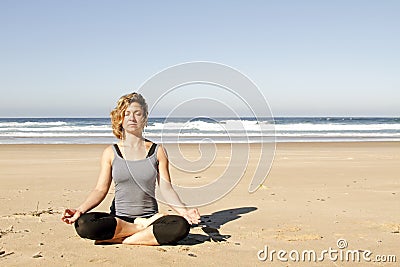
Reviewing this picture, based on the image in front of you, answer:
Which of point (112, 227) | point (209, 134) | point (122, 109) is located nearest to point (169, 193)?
point (112, 227)

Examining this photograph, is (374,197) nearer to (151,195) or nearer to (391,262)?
(391,262)

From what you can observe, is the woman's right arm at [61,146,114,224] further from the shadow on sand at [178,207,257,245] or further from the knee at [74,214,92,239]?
the shadow on sand at [178,207,257,245]

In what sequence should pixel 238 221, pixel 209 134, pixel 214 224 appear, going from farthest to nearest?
pixel 209 134 → pixel 238 221 → pixel 214 224

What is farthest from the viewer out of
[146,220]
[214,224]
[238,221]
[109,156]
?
[238,221]

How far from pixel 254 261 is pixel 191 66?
7.98 feet

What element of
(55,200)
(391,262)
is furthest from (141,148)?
(55,200)

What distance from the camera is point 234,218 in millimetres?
6703

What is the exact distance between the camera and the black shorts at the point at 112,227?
16.1 ft

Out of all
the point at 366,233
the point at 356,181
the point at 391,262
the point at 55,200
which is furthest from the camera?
the point at 356,181

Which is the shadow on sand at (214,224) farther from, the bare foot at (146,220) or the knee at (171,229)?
the bare foot at (146,220)

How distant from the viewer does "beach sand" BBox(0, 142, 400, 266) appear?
468 centimetres

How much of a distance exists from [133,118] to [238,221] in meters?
2.27

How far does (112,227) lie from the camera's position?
4926mm

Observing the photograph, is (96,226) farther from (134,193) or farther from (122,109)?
(122,109)
